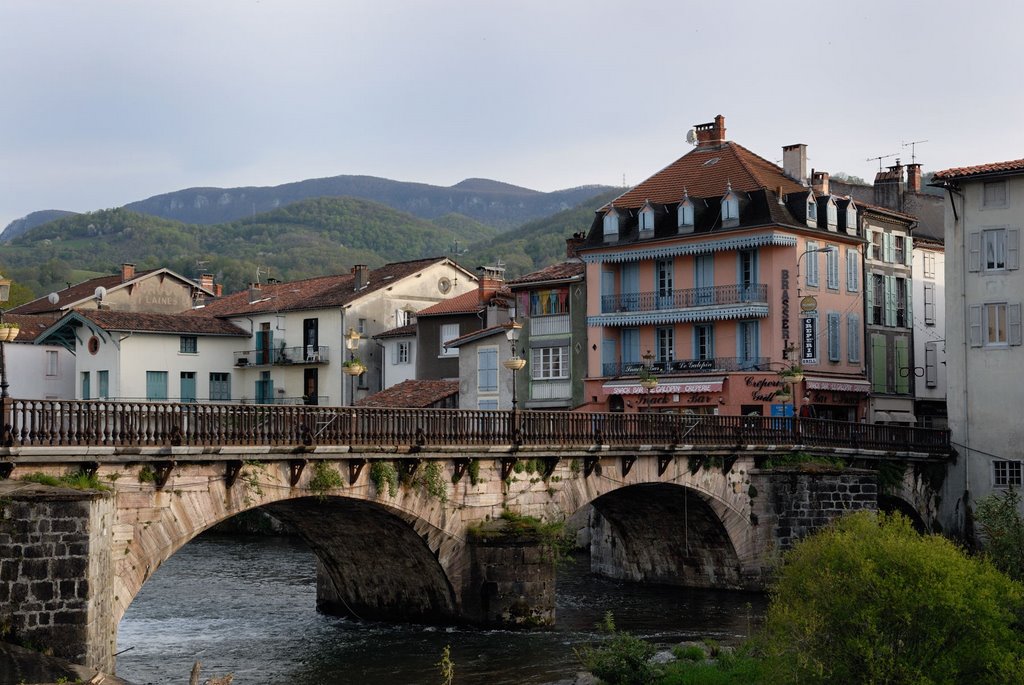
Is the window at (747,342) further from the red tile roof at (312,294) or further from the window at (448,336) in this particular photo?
the red tile roof at (312,294)

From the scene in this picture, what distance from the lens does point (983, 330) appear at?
5009cm

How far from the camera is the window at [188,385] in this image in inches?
2881

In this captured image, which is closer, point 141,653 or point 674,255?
point 141,653

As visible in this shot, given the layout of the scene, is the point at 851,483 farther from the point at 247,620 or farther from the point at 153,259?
the point at 153,259

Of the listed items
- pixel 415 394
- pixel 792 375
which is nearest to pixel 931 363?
pixel 792 375

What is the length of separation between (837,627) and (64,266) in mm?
133613

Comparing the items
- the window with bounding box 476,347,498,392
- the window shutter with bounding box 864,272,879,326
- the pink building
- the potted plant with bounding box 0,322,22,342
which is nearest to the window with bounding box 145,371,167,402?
the window with bounding box 476,347,498,392

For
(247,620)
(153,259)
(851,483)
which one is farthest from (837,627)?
(153,259)

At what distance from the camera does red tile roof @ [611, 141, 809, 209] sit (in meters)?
57.8

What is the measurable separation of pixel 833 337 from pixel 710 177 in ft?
26.5

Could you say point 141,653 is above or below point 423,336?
below

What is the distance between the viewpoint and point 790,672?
24.6m

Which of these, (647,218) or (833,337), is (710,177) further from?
(833,337)

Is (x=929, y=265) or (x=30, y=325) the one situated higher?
(x=929, y=265)
